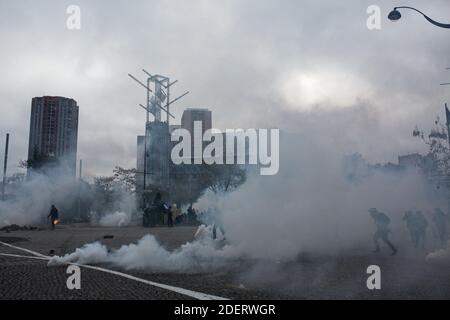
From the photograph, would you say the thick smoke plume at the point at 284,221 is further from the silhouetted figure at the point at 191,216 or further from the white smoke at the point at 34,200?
the white smoke at the point at 34,200

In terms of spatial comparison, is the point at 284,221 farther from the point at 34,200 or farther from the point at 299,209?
the point at 34,200

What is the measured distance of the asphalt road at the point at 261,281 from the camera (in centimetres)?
693

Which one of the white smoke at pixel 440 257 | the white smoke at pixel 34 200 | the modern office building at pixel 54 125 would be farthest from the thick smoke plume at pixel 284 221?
the modern office building at pixel 54 125

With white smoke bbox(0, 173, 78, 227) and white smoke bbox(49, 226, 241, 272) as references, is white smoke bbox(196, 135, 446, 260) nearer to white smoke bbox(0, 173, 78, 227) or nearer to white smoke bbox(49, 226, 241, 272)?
white smoke bbox(49, 226, 241, 272)

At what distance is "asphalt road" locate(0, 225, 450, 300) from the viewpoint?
6926mm

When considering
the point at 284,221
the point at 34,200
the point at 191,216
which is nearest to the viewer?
the point at 284,221

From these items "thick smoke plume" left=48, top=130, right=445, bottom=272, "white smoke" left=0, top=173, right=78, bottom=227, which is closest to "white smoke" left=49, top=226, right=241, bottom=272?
"thick smoke plume" left=48, top=130, right=445, bottom=272

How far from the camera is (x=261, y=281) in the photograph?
26.9 feet

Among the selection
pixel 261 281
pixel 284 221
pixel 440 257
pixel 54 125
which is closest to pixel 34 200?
pixel 54 125
